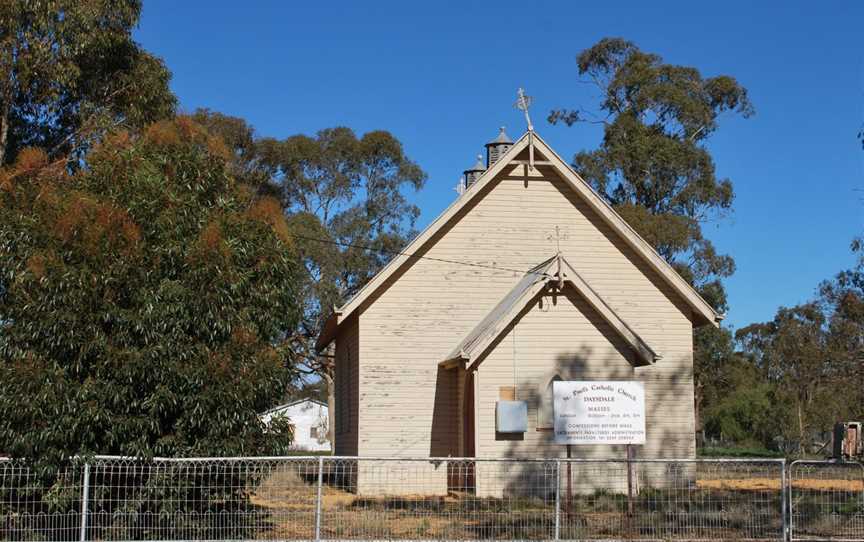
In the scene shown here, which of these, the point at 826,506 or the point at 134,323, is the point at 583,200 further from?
the point at 134,323

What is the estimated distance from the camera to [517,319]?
21891 millimetres

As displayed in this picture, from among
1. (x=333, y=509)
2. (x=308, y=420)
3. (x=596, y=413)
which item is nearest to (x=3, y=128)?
(x=333, y=509)

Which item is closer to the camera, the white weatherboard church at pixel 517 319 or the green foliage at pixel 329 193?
the white weatherboard church at pixel 517 319

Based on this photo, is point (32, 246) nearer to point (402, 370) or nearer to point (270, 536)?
point (270, 536)

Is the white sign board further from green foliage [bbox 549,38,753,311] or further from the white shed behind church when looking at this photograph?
the white shed behind church

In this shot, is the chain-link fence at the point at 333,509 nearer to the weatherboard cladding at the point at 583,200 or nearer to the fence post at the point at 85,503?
the fence post at the point at 85,503

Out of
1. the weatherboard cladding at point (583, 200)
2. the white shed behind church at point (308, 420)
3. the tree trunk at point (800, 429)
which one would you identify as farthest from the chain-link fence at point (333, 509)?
the white shed behind church at point (308, 420)

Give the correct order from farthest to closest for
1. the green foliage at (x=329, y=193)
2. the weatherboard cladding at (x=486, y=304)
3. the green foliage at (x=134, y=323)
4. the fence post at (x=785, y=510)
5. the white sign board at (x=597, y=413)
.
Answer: the green foliage at (x=329, y=193), the weatherboard cladding at (x=486, y=304), the white sign board at (x=597, y=413), the fence post at (x=785, y=510), the green foliage at (x=134, y=323)

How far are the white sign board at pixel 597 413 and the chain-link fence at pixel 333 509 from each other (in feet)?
1.74

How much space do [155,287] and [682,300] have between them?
14506 millimetres

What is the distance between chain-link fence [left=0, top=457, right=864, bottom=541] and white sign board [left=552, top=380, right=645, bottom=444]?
531mm

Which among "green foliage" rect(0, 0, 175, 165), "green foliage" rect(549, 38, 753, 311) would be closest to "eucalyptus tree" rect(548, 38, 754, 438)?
"green foliage" rect(549, 38, 753, 311)

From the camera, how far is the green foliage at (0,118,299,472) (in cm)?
1425

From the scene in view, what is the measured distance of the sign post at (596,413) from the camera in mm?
16547
